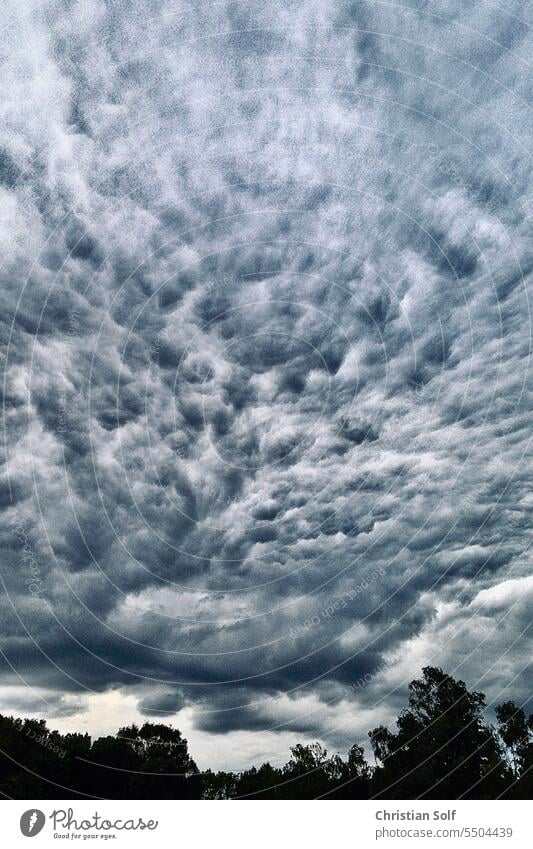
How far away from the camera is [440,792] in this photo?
6084 cm

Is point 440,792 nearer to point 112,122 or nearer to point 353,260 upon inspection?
point 353,260

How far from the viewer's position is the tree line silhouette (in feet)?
204

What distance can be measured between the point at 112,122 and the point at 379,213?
21.1m
